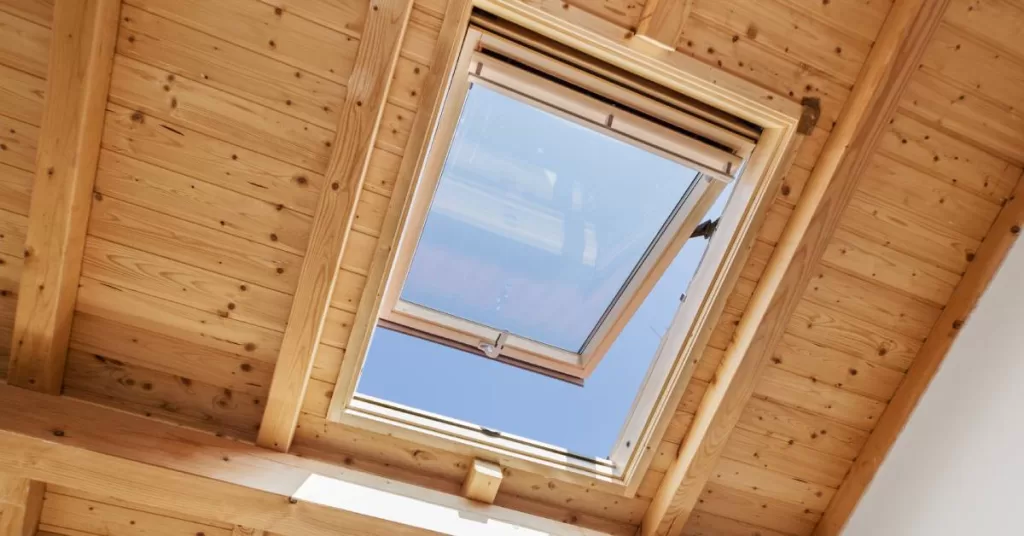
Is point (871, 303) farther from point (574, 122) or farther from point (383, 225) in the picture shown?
point (383, 225)

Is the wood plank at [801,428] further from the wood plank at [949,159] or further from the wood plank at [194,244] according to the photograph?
the wood plank at [194,244]

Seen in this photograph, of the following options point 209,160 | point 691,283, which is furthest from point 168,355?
point 691,283

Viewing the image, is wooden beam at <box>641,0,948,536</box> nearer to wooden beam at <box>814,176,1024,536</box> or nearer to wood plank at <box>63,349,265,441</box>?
wooden beam at <box>814,176,1024,536</box>

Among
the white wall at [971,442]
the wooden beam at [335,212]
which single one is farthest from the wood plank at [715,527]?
the wooden beam at [335,212]

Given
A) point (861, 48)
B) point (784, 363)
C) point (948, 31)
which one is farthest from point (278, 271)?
point (948, 31)

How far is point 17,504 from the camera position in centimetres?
157

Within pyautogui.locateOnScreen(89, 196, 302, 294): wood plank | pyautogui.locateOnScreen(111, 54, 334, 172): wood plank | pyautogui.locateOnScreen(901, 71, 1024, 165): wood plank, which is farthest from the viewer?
pyautogui.locateOnScreen(901, 71, 1024, 165): wood plank

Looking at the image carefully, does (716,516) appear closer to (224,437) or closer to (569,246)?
(569,246)

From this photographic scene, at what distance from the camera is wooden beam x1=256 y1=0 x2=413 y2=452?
4.58 feet

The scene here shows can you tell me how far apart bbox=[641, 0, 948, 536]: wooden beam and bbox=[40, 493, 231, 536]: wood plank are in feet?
4.51

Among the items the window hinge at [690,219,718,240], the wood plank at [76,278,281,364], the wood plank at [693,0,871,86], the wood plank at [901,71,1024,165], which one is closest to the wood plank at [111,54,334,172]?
the wood plank at [76,278,281,364]

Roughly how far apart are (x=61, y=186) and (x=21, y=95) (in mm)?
225

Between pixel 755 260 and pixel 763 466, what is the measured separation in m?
0.70

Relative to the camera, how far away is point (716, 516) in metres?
1.99
